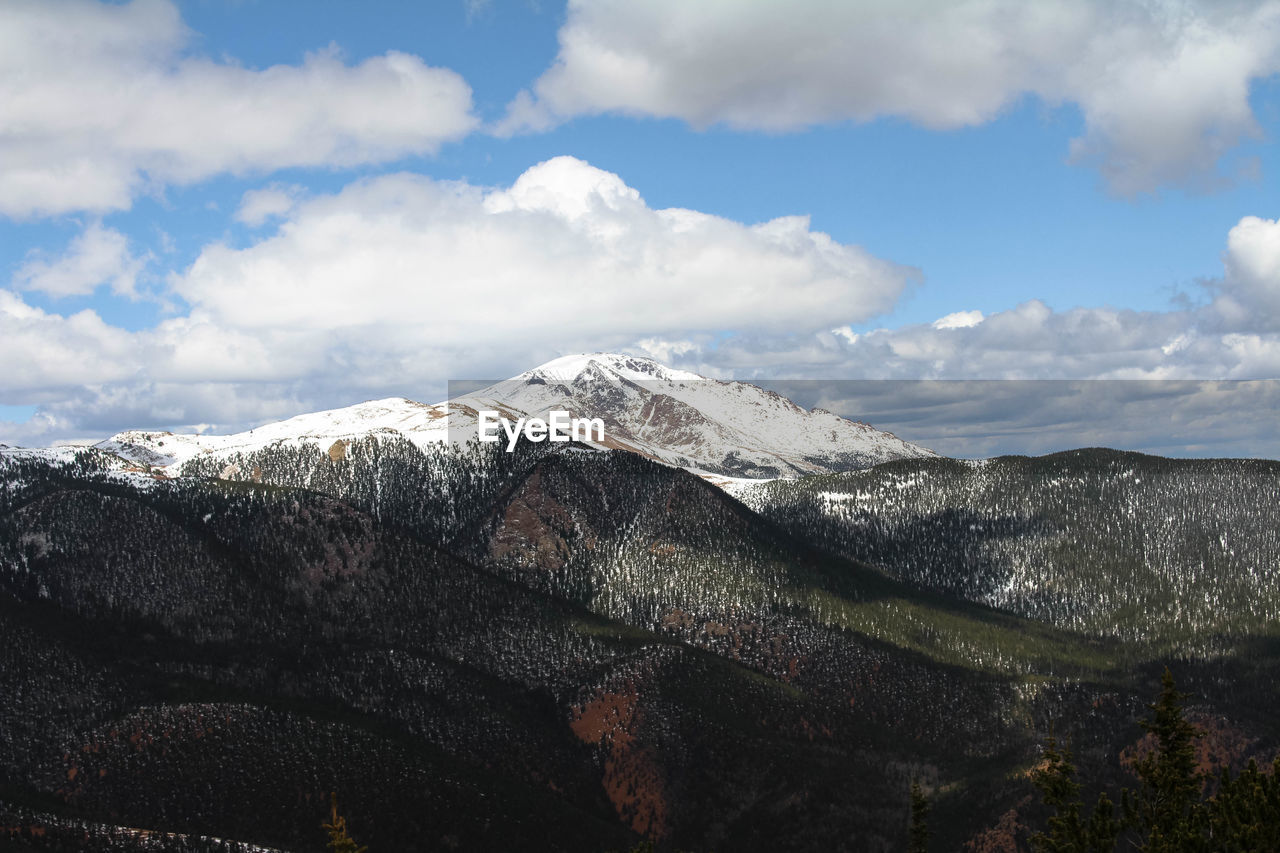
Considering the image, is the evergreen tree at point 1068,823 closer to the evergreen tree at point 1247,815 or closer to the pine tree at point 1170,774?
the pine tree at point 1170,774

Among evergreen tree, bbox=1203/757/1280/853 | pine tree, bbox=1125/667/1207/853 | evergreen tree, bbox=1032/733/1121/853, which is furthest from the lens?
evergreen tree, bbox=1032/733/1121/853

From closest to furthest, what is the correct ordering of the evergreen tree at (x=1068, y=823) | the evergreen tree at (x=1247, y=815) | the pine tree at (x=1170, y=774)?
1. the evergreen tree at (x=1247, y=815)
2. the pine tree at (x=1170, y=774)
3. the evergreen tree at (x=1068, y=823)

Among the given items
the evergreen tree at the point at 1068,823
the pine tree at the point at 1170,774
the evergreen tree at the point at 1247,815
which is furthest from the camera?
the evergreen tree at the point at 1068,823

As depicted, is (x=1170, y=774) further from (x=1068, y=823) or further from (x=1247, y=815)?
(x=1068, y=823)

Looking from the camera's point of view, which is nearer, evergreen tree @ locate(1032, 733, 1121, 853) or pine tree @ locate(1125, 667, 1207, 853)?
pine tree @ locate(1125, 667, 1207, 853)

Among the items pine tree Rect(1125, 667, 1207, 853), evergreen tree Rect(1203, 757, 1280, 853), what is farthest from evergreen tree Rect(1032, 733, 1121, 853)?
evergreen tree Rect(1203, 757, 1280, 853)

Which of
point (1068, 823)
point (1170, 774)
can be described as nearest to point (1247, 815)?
point (1170, 774)

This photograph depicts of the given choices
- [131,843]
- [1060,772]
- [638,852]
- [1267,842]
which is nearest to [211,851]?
[131,843]

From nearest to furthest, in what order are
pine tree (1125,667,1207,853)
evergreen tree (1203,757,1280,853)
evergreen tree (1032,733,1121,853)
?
evergreen tree (1203,757,1280,853) → pine tree (1125,667,1207,853) → evergreen tree (1032,733,1121,853)

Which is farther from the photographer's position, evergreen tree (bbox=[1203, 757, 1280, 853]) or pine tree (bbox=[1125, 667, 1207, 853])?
pine tree (bbox=[1125, 667, 1207, 853])

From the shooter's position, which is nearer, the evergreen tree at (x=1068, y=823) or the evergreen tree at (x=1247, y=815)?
the evergreen tree at (x=1247, y=815)

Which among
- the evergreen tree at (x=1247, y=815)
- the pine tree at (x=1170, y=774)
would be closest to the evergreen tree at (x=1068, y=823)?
the pine tree at (x=1170, y=774)

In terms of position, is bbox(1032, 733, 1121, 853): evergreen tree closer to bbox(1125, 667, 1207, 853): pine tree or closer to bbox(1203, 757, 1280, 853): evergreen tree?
bbox(1125, 667, 1207, 853): pine tree

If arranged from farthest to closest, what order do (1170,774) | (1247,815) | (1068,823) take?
(1068,823) < (1170,774) < (1247,815)
